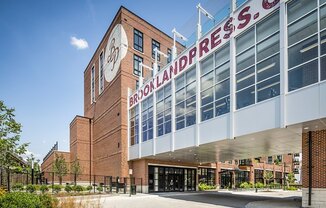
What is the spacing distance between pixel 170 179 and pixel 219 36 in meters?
19.9

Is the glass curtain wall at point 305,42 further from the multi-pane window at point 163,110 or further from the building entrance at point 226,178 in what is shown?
the building entrance at point 226,178

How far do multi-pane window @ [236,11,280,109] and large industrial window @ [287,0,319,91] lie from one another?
0.79 m

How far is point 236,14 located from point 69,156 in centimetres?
3932

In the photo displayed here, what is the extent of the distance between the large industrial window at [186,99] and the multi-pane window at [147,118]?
519cm

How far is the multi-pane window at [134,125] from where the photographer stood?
30458 mm

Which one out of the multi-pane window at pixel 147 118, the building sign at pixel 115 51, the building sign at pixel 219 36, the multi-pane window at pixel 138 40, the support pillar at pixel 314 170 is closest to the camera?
the support pillar at pixel 314 170

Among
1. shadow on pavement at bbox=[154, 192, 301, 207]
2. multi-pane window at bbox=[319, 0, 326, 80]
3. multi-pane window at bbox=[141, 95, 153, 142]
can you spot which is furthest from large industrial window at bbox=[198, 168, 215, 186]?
multi-pane window at bbox=[319, 0, 326, 80]

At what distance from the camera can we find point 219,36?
58.4ft

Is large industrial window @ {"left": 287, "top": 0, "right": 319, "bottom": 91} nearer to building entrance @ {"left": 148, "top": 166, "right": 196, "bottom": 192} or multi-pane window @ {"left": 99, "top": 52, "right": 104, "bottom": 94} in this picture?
building entrance @ {"left": 148, "top": 166, "right": 196, "bottom": 192}

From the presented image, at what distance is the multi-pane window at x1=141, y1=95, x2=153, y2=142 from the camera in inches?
1081

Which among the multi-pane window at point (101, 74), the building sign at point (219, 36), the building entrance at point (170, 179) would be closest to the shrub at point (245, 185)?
the building entrance at point (170, 179)

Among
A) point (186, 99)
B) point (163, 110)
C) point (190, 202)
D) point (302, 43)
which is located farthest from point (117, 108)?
point (302, 43)

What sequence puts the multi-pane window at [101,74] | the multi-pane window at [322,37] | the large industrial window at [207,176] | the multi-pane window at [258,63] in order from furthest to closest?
the multi-pane window at [101,74]
the large industrial window at [207,176]
the multi-pane window at [258,63]
the multi-pane window at [322,37]

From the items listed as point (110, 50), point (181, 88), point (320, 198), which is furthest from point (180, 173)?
point (320, 198)
